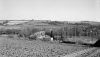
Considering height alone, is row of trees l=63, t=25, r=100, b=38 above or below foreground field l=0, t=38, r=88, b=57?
below

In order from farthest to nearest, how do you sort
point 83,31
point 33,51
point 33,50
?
point 83,31, point 33,50, point 33,51

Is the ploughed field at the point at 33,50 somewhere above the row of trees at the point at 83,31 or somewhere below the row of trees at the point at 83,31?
above

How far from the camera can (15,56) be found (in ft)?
62.6

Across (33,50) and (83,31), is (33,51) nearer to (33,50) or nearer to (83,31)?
(33,50)

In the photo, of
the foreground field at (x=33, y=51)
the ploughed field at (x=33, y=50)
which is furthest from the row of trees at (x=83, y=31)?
the foreground field at (x=33, y=51)

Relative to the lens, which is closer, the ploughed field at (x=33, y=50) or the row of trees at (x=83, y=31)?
the ploughed field at (x=33, y=50)

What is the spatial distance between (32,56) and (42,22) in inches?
3447

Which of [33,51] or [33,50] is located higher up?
[33,51]

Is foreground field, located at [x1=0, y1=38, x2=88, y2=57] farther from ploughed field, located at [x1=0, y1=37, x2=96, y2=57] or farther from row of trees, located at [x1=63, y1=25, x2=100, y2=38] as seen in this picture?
row of trees, located at [x1=63, y1=25, x2=100, y2=38]

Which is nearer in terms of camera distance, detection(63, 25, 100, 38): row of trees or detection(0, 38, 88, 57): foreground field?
detection(0, 38, 88, 57): foreground field

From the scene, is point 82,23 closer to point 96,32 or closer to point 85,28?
point 85,28

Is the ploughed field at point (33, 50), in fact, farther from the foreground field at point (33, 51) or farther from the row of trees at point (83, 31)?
the row of trees at point (83, 31)

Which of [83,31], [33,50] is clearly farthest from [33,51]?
[83,31]

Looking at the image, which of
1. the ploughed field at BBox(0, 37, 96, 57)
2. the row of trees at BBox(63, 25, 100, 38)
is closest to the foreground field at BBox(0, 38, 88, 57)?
the ploughed field at BBox(0, 37, 96, 57)
